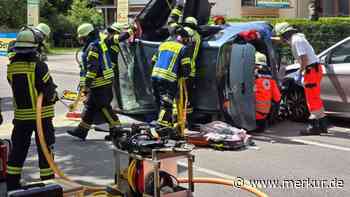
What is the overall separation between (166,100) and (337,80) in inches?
121

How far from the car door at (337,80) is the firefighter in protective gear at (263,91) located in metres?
0.91

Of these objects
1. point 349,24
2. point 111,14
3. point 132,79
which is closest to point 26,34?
point 132,79

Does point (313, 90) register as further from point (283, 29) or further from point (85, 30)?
point (85, 30)

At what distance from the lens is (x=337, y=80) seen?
33.2 ft

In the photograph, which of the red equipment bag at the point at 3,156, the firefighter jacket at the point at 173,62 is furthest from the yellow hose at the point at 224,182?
the firefighter jacket at the point at 173,62

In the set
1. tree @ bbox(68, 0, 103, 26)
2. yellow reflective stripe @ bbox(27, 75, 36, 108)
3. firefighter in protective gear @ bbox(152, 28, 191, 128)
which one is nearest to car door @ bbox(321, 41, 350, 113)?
firefighter in protective gear @ bbox(152, 28, 191, 128)

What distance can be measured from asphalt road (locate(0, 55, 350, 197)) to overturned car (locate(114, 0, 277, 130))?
2.70 ft

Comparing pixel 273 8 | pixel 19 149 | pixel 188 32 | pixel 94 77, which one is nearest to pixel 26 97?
pixel 19 149

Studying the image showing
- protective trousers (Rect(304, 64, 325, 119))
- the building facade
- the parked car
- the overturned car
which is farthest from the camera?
the building facade

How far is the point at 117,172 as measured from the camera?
5.70m

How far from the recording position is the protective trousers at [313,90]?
31.3 feet

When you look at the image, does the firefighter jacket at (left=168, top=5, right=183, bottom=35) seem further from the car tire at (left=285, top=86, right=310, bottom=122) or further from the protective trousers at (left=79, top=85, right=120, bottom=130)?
the car tire at (left=285, top=86, right=310, bottom=122)

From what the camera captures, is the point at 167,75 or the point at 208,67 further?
the point at 208,67

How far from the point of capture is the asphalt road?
258 inches
